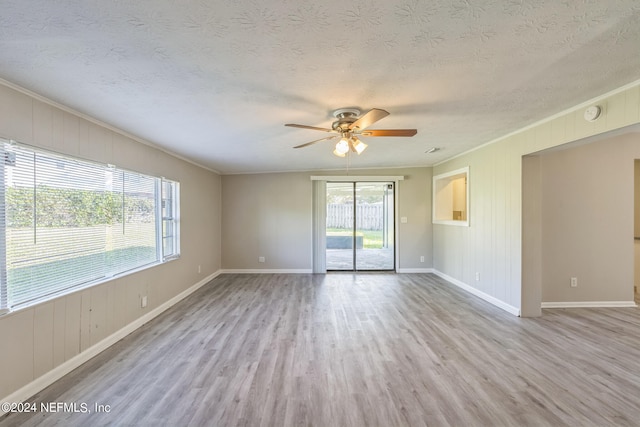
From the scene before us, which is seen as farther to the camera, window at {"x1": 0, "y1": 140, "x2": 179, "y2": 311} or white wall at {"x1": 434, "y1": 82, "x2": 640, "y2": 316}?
white wall at {"x1": 434, "y1": 82, "x2": 640, "y2": 316}

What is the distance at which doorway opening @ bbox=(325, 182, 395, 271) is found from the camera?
617 centimetres

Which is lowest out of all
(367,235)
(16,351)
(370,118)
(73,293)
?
(16,351)

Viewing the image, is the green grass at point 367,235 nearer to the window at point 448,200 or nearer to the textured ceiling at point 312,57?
the window at point 448,200

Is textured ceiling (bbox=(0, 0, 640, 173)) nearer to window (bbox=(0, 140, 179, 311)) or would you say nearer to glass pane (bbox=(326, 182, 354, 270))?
window (bbox=(0, 140, 179, 311))

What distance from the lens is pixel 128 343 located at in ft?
9.34

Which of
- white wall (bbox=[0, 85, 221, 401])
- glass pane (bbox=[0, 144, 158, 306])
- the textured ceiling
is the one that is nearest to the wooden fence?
white wall (bbox=[0, 85, 221, 401])

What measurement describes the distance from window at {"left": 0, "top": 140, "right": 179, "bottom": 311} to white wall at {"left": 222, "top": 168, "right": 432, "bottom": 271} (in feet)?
8.47

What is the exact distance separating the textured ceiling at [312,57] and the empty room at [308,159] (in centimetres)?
1

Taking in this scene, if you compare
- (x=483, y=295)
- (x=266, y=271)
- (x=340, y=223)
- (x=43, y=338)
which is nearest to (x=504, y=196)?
(x=483, y=295)

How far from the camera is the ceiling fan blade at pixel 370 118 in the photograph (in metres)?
2.11

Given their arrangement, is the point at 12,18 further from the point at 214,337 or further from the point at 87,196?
the point at 214,337

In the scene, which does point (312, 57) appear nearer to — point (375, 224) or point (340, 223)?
point (340, 223)

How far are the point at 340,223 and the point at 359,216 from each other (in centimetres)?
46

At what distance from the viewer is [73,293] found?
94.1 inches
